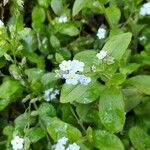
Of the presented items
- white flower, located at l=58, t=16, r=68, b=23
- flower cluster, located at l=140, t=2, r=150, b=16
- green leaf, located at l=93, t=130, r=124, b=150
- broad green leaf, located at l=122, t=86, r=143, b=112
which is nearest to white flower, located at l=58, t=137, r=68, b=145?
green leaf, located at l=93, t=130, r=124, b=150

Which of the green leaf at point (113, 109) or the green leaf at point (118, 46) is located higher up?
the green leaf at point (118, 46)

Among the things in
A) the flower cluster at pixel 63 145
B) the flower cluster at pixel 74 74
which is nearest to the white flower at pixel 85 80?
the flower cluster at pixel 74 74

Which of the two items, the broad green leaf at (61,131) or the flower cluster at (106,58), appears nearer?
the flower cluster at (106,58)

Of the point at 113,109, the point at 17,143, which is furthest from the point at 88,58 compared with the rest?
the point at 17,143

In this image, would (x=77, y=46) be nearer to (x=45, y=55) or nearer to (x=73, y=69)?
(x=45, y=55)

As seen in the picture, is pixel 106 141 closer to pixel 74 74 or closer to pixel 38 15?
pixel 74 74

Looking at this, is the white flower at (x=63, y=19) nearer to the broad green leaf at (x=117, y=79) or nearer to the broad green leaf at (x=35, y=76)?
the broad green leaf at (x=35, y=76)
